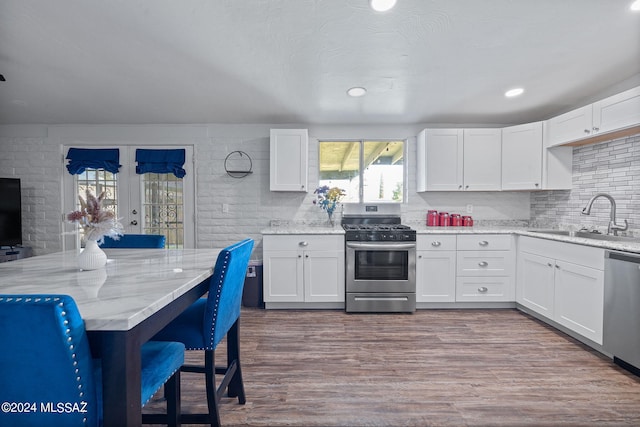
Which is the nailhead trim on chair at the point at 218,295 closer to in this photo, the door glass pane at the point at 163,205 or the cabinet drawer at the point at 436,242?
the cabinet drawer at the point at 436,242

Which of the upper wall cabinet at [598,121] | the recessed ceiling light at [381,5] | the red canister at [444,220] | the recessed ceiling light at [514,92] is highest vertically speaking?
the recessed ceiling light at [381,5]

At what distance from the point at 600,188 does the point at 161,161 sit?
5051 mm

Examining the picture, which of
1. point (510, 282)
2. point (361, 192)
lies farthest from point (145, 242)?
point (510, 282)

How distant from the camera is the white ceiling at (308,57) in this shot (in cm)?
182

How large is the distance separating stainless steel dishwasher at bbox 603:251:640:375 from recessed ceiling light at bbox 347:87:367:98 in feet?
7.91

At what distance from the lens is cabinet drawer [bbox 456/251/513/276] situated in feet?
10.9

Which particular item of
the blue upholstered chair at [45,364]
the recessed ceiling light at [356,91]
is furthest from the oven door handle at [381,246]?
the blue upholstered chair at [45,364]

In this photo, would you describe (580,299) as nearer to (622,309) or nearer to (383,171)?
(622,309)

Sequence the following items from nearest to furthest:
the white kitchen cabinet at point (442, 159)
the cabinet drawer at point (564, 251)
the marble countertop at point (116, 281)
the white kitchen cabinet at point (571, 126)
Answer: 1. the marble countertop at point (116, 281)
2. the cabinet drawer at point (564, 251)
3. the white kitchen cabinet at point (571, 126)
4. the white kitchen cabinet at point (442, 159)

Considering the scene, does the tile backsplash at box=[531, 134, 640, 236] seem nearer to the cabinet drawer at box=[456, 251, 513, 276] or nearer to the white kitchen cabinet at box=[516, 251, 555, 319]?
the white kitchen cabinet at box=[516, 251, 555, 319]

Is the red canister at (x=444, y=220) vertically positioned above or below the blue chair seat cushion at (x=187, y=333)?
above

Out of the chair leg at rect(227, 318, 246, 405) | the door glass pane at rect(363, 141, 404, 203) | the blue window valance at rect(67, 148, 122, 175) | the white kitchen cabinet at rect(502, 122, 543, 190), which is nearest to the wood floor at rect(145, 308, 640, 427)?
the chair leg at rect(227, 318, 246, 405)

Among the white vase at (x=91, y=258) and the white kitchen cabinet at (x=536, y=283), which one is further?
the white kitchen cabinet at (x=536, y=283)

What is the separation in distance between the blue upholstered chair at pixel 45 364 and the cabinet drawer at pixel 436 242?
3086 millimetres
